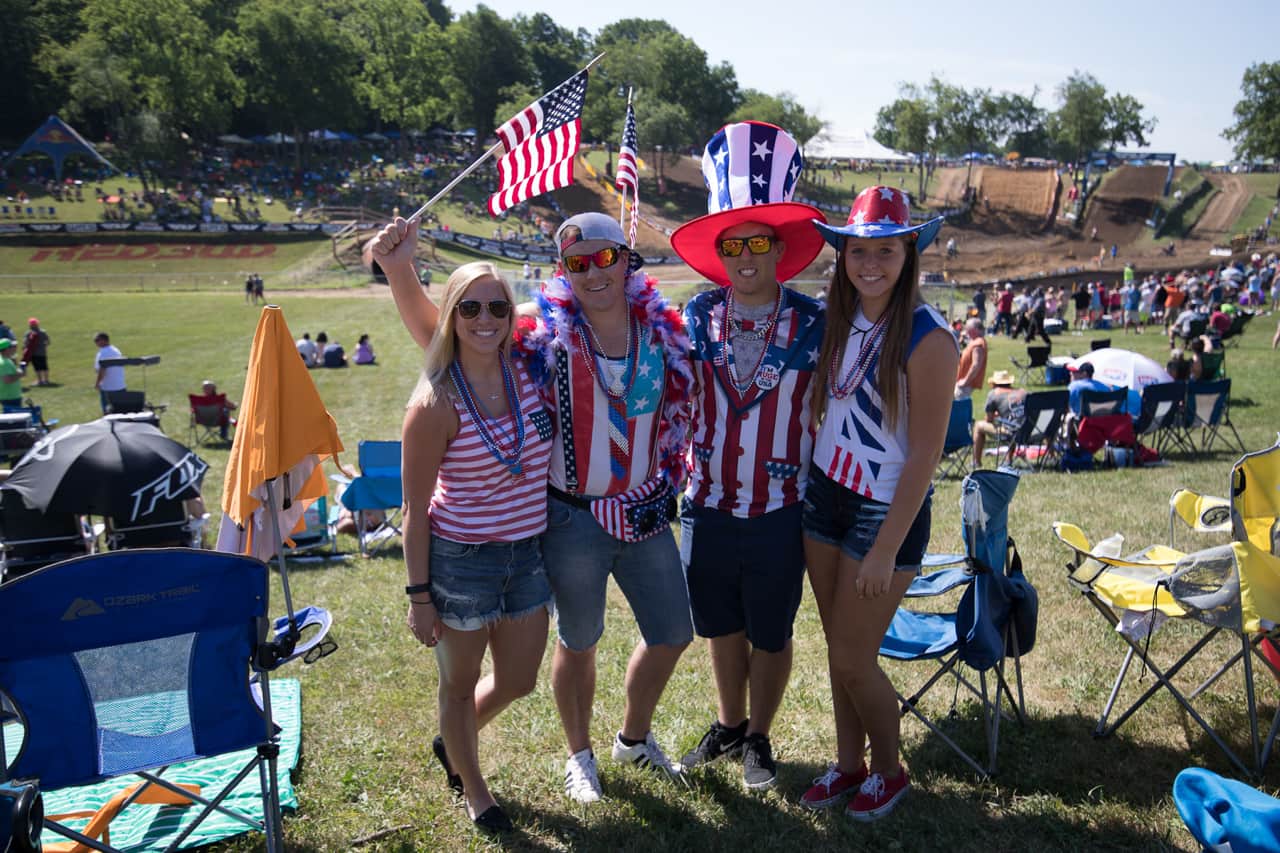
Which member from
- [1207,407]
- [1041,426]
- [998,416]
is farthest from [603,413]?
[1207,407]

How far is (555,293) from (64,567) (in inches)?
73.0

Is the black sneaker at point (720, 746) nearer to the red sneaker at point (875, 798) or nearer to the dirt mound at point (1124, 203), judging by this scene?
the red sneaker at point (875, 798)

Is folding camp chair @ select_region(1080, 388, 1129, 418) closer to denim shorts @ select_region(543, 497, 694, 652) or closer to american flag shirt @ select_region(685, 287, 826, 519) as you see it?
american flag shirt @ select_region(685, 287, 826, 519)

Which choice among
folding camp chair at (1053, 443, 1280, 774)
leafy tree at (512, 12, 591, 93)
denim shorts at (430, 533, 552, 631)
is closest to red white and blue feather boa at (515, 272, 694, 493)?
denim shorts at (430, 533, 552, 631)

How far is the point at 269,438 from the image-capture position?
3.15m

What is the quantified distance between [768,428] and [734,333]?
40 cm

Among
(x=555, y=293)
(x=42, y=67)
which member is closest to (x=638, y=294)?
(x=555, y=293)

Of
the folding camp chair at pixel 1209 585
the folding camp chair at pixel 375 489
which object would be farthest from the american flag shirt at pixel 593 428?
the folding camp chair at pixel 375 489

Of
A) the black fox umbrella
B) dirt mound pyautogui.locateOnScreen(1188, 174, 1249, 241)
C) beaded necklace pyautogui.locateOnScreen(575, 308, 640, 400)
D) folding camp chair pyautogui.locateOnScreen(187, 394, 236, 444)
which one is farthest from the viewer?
dirt mound pyautogui.locateOnScreen(1188, 174, 1249, 241)

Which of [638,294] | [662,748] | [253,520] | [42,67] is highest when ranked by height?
[42,67]

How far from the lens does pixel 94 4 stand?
68000 mm

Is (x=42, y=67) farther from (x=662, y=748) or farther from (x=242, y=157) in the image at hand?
(x=662, y=748)

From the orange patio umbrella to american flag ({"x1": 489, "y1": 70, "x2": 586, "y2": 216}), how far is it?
4.40 feet

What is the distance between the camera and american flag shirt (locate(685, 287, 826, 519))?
10.7 feet
